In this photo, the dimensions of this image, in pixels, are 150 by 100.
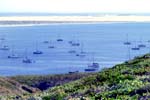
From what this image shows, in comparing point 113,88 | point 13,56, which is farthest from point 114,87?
point 13,56

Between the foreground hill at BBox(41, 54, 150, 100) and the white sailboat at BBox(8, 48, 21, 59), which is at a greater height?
the foreground hill at BBox(41, 54, 150, 100)

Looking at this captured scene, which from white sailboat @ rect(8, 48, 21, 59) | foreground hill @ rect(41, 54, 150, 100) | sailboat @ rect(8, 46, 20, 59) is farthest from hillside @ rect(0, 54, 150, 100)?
white sailboat @ rect(8, 48, 21, 59)

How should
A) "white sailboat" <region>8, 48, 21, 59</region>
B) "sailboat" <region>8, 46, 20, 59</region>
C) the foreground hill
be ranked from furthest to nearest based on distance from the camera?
"white sailboat" <region>8, 48, 21, 59</region>
"sailboat" <region>8, 46, 20, 59</region>
the foreground hill

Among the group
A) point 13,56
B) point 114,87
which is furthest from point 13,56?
point 114,87

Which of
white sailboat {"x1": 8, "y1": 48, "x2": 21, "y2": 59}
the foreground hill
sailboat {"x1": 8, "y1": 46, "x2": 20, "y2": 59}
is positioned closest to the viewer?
the foreground hill

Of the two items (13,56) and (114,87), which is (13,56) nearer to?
(13,56)

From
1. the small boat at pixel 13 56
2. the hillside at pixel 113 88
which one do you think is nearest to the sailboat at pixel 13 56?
the small boat at pixel 13 56

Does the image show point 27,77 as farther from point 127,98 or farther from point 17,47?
point 17,47

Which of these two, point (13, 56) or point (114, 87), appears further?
point (13, 56)

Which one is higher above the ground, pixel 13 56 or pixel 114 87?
pixel 114 87

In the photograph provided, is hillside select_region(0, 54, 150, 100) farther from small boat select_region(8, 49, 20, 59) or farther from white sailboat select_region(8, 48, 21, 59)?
white sailboat select_region(8, 48, 21, 59)

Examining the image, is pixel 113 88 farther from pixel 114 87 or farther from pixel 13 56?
pixel 13 56
